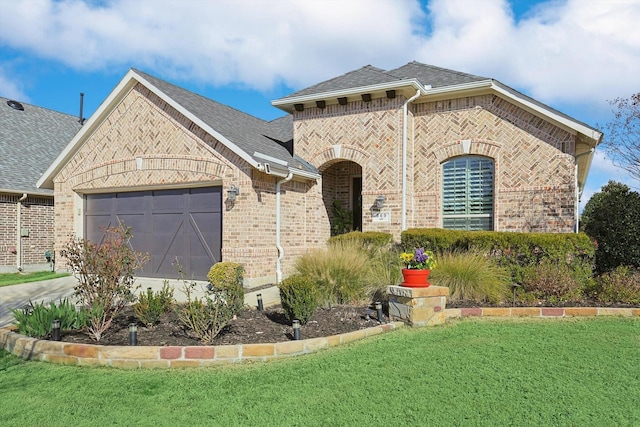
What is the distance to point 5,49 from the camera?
19.7 meters

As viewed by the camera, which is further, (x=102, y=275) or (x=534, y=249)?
(x=534, y=249)

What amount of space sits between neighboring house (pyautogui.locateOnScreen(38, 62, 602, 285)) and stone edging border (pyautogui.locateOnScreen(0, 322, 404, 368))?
579 centimetres

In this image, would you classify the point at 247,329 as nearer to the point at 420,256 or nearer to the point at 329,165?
the point at 420,256

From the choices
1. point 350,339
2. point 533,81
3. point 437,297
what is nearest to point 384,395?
point 350,339

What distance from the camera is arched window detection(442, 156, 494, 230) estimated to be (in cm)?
1211

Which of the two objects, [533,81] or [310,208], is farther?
[533,81]

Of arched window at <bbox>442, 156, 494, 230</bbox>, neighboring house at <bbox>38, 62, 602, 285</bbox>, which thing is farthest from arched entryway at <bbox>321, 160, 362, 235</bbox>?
arched window at <bbox>442, 156, 494, 230</bbox>

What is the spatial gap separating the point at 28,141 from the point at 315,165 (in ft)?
41.6

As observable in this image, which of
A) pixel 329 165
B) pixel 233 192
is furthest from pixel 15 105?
pixel 329 165

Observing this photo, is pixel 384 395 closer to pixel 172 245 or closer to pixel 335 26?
pixel 172 245

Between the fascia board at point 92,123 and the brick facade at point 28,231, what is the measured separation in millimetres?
1563

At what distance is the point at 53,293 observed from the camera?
10.9 metres

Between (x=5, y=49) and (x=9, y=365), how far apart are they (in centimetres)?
1972

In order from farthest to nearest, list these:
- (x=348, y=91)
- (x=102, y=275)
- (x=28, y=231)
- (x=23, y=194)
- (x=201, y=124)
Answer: (x=28, y=231) < (x=23, y=194) < (x=348, y=91) < (x=201, y=124) < (x=102, y=275)
